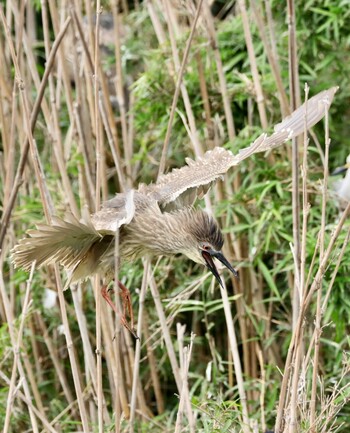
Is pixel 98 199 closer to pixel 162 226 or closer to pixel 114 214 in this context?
pixel 114 214

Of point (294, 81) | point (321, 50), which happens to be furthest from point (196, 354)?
point (294, 81)

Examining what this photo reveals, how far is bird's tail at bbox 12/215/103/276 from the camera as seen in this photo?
7.21 feet

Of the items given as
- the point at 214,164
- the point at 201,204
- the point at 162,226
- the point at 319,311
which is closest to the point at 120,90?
the point at 201,204

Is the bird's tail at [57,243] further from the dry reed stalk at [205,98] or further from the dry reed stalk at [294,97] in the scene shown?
the dry reed stalk at [205,98]

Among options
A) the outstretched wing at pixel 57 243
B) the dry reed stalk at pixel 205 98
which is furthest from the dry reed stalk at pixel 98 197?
the dry reed stalk at pixel 205 98

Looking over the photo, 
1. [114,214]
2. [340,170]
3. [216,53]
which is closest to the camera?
[114,214]

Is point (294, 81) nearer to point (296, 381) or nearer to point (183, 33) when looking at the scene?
point (296, 381)

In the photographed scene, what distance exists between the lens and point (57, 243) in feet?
7.54

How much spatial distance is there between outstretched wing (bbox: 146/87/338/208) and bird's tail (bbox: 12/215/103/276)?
0.37m

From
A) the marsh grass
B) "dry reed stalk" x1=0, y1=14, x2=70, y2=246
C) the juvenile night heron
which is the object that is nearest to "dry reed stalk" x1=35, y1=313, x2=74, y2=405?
the marsh grass

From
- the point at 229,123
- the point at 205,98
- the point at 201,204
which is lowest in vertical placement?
the point at 201,204

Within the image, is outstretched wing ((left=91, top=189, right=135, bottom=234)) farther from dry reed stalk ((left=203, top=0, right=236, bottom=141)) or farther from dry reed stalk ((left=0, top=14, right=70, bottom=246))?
dry reed stalk ((left=203, top=0, right=236, bottom=141))

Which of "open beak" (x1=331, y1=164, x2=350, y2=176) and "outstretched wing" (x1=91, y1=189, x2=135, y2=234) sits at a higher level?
"outstretched wing" (x1=91, y1=189, x2=135, y2=234)

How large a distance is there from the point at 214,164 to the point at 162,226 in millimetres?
288
